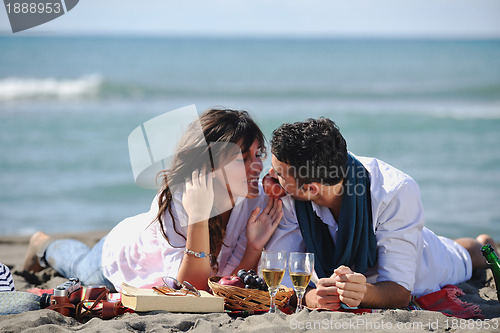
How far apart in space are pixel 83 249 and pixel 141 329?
198cm

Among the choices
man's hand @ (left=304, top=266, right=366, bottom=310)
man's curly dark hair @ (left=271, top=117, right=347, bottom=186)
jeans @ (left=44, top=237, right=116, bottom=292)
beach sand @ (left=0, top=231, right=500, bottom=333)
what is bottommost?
jeans @ (left=44, top=237, right=116, bottom=292)

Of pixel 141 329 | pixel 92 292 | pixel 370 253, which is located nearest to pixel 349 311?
pixel 370 253

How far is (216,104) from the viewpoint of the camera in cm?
2022

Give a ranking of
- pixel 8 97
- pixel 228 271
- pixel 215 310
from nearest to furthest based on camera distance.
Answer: pixel 215 310
pixel 228 271
pixel 8 97

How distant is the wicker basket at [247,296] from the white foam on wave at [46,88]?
17.1 meters

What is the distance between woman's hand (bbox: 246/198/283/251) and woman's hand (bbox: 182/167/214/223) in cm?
30

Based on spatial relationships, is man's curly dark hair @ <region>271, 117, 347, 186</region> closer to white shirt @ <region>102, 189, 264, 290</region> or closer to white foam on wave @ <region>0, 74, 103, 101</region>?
white shirt @ <region>102, 189, 264, 290</region>

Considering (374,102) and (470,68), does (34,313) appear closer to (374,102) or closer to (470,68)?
(374,102)

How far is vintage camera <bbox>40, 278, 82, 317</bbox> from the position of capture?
3.65 m

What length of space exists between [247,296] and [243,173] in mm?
788

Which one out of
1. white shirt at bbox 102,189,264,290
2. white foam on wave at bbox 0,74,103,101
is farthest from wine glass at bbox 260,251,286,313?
white foam on wave at bbox 0,74,103,101

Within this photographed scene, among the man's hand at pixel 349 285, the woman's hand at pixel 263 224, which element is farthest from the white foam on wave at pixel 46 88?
the man's hand at pixel 349 285

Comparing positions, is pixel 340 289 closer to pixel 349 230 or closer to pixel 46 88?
pixel 349 230

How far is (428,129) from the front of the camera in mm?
14062
